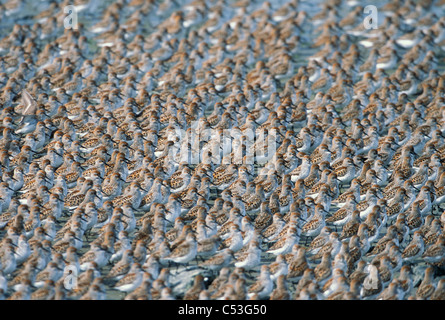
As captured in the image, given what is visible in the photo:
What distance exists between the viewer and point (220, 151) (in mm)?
19656

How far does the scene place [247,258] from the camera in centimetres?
1617

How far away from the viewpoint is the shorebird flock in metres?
15.9

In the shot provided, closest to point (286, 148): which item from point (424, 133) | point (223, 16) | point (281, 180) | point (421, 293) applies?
point (281, 180)

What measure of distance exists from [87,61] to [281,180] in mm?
7322

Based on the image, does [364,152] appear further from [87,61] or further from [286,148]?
[87,61]

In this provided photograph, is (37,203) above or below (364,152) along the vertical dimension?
above

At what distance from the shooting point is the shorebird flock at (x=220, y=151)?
625 inches

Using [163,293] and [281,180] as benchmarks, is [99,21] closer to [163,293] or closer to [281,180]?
[281,180]

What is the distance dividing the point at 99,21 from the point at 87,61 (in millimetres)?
4170

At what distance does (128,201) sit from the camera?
57.4 feet
